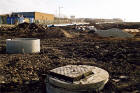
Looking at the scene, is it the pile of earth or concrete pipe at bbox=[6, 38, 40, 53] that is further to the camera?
concrete pipe at bbox=[6, 38, 40, 53]

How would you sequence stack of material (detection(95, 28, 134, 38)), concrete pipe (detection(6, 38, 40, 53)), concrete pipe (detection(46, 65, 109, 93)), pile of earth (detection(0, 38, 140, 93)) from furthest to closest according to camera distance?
stack of material (detection(95, 28, 134, 38)) < concrete pipe (detection(6, 38, 40, 53)) < pile of earth (detection(0, 38, 140, 93)) < concrete pipe (detection(46, 65, 109, 93))

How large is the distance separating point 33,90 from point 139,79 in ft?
11.7

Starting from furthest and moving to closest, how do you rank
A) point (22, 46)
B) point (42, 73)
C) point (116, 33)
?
point (116, 33) → point (22, 46) → point (42, 73)

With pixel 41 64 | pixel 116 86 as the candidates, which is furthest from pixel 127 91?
pixel 41 64

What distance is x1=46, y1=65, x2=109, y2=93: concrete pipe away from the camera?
4215 millimetres

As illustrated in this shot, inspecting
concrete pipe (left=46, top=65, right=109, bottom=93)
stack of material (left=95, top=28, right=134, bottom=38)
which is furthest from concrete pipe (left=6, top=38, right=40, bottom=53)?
stack of material (left=95, top=28, right=134, bottom=38)

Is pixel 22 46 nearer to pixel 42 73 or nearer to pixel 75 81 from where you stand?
pixel 42 73

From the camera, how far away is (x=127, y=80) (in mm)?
5527

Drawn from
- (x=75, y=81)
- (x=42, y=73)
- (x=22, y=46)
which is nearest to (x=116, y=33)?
(x=22, y=46)

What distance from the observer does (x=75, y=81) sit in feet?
14.5

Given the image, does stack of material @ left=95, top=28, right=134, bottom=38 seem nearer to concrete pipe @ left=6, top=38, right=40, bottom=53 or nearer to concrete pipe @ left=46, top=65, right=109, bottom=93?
concrete pipe @ left=6, top=38, right=40, bottom=53

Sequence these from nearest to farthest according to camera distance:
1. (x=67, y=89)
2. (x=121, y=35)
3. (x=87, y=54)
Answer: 1. (x=67, y=89)
2. (x=87, y=54)
3. (x=121, y=35)

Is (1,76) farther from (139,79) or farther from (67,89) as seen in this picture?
(139,79)

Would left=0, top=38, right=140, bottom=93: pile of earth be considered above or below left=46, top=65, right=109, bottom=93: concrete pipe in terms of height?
below
